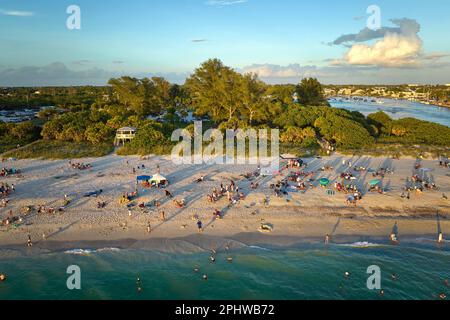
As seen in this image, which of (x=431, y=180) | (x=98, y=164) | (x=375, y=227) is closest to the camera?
(x=375, y=227)

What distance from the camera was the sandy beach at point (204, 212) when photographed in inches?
755

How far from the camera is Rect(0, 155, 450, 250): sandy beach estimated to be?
755 inches

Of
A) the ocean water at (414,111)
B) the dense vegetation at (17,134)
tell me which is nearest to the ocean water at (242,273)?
the dense vegetation at (17,134)

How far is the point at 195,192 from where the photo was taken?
25.5 m

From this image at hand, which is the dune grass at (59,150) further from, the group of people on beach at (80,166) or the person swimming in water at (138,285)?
the person swimming in water at (138,285)

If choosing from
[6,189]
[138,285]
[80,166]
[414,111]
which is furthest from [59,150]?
[414,111]

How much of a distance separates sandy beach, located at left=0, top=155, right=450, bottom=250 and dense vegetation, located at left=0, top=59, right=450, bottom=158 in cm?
985

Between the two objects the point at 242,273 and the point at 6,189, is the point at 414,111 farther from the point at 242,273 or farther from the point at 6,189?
the point at 6,189

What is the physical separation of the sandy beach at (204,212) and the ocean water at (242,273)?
3.75 feet

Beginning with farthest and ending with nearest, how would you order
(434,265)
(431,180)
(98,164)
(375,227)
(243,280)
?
(98,164), (431,180), (375,227), (434,265), (243,280)
